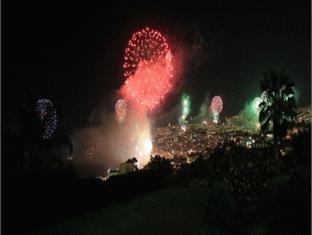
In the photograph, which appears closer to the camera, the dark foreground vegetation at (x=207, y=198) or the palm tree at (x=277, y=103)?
the dark foreground vegetation at (x=207, y=198)

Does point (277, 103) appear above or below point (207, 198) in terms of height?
above

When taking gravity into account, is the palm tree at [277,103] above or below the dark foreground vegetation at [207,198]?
above

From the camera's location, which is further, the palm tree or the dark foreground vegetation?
the palm tree

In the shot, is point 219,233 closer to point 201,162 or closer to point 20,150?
point 20,150

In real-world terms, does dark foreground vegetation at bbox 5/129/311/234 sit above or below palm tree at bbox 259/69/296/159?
below

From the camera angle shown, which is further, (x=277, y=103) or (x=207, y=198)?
(x=277, y=103)
